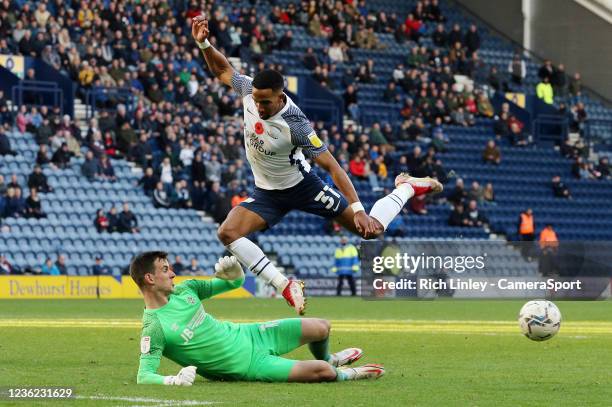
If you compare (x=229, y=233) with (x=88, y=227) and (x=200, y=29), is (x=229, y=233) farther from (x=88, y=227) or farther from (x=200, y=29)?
(x=88, y=227)

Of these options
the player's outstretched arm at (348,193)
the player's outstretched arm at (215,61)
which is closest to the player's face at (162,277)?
the player's outstretched arm at (348,193)

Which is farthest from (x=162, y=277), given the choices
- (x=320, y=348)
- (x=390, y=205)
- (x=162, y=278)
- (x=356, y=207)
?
(x=390, y=205)

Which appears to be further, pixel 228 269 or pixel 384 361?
pixel 384 361

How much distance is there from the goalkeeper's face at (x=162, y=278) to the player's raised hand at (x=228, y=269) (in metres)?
0.60

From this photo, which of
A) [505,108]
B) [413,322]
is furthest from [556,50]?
[413,322]

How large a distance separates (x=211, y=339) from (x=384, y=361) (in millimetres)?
3533

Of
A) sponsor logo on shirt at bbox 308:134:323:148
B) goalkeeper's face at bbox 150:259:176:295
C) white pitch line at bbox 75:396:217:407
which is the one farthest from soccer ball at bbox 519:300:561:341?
white pitch line at bbox 75:396:217:407

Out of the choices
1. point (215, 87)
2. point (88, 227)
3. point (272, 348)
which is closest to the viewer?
point (272, 348)

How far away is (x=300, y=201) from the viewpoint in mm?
13695

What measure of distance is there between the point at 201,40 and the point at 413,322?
967 cm

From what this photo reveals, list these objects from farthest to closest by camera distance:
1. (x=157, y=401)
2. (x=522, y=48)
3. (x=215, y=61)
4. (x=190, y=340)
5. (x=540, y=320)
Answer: (x=522, y=48) → (x=540, y=320) → (x=215, y=61) → (x=190, y=340) → (x=157, y=401)

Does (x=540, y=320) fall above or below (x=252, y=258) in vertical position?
below

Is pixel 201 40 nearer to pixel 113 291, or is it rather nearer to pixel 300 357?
pixel 300 357

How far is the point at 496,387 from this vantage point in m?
10.8
